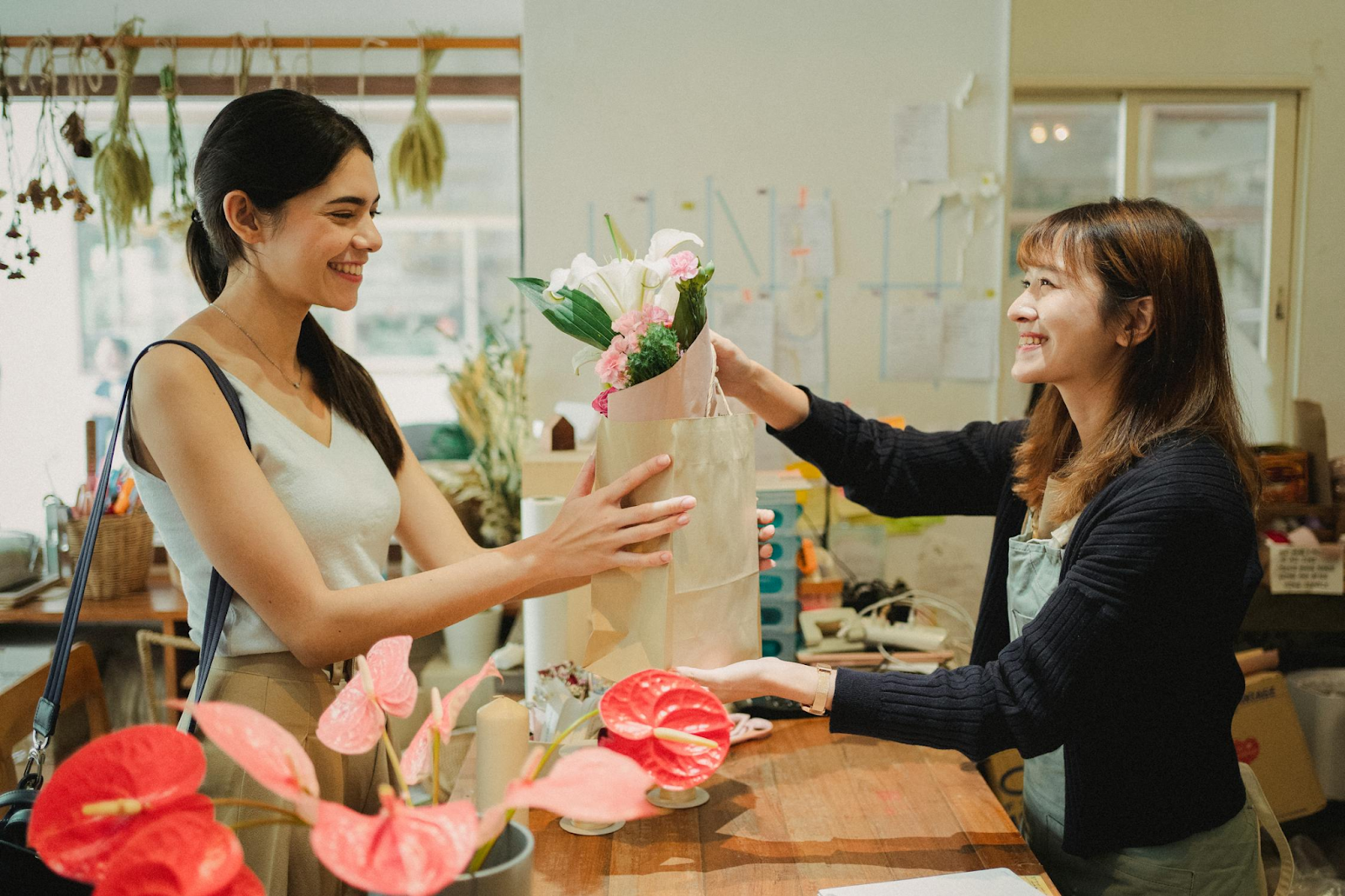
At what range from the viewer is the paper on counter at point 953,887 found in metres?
1.18

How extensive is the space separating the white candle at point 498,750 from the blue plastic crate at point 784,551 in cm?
111

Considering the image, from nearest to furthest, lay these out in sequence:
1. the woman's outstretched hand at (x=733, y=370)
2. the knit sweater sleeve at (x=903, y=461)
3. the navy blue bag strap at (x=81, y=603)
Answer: the navy blue bag strap at (x=81, y=603), the woman's outstretched hand at (x=733, y=370), the knit sweater sleeve at (x=903, y=461)

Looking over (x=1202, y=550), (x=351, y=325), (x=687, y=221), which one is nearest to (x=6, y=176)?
(x=351, y=325)

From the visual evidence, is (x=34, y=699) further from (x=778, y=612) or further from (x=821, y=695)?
(x=821, y=695)

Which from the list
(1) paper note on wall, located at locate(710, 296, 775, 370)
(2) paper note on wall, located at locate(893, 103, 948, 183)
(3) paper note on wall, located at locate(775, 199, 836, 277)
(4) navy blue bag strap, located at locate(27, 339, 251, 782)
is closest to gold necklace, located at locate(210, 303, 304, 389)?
(4) navy blue bag strap, located at locate(27, 339, 251, 782)

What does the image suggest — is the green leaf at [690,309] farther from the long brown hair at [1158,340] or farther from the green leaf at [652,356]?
the long brown hair at [1158,340]

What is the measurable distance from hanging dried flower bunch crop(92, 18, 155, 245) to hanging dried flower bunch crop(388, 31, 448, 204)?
794 mm

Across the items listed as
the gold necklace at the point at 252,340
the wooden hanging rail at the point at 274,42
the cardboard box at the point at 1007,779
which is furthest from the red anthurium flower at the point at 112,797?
the wooden hanging rail at the point at 274,42

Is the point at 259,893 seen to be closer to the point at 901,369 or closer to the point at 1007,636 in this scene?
the point at 1007,636

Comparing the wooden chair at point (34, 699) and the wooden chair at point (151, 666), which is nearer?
the wooden chair at point (34, 699)

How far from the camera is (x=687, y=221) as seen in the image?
2938 mm

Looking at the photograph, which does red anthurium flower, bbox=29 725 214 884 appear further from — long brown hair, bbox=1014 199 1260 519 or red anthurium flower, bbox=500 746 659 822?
long brown hair, bbox=1014 199 1260 519

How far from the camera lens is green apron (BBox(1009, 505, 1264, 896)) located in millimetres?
1358

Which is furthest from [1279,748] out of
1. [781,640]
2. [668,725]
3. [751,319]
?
[668,725]
